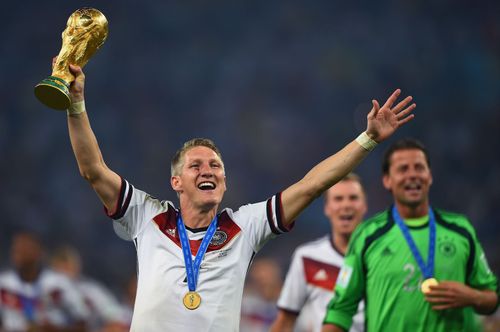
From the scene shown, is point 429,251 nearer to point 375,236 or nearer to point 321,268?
point 375,236

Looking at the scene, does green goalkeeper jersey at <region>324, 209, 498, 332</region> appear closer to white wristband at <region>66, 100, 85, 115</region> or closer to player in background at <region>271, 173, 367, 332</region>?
player in background at <region>271, 173, 367, 332</region>

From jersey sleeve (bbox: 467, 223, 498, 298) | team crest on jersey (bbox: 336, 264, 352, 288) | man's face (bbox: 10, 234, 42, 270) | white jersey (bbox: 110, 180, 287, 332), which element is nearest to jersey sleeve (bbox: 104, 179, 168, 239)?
white jersey (bbox: 110, 180, 287, 332)

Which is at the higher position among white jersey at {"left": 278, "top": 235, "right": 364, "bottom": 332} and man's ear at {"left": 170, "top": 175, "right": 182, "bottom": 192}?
man's ear at {"left": 170, "top": 175, "right": 182, "bottom": 192}

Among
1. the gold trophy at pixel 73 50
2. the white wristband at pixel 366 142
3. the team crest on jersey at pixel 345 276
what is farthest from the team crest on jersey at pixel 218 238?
the team crest on jersey at pixel 345 276

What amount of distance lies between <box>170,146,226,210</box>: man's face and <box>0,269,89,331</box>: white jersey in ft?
19.1

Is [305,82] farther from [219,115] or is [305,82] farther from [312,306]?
[312,306]

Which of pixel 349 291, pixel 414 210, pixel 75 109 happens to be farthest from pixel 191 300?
pixel 414 210

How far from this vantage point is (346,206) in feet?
19.6

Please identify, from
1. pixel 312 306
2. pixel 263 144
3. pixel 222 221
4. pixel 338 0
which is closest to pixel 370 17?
pixel 338 0

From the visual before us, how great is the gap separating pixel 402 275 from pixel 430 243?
0.83 feet

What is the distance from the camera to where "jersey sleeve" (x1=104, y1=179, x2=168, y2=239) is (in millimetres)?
3750

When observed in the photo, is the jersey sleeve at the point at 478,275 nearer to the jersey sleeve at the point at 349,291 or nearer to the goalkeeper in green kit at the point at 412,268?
the goalkeeper in green kit at the point at 412,268

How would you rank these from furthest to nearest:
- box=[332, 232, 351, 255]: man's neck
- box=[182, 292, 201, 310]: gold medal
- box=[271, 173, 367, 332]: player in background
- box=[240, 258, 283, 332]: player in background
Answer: box=[240, 258, 283, 332]: player in background → box=[332, 232, 351, 255]: man's neck → box=[271, 173, 367, 332]: player in background → box=[182, 292, 201, 310]: gold medal

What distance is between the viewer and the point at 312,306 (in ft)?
19.7
